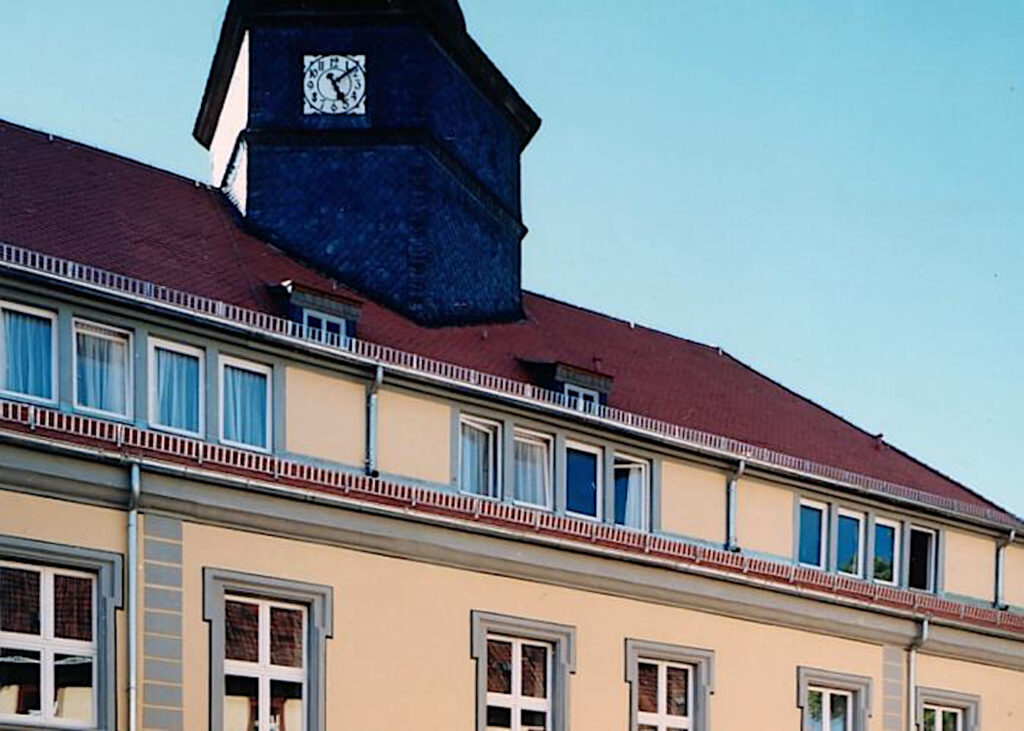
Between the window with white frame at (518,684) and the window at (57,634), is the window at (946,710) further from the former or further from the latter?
the window at (57,634)

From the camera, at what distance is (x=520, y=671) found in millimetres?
23484

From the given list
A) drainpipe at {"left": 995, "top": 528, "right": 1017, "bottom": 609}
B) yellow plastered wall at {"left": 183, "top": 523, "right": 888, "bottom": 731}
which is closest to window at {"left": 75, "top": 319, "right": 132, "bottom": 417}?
yellow plastered wall at {"left": 183, "top": 523, "right": 888, "bottom": 731}

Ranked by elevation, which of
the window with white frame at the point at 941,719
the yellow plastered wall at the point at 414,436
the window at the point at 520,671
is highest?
the yellow plastered wall at the point at 414,436

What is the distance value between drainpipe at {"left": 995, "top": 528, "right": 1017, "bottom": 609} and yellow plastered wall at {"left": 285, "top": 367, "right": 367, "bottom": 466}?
13689 mm

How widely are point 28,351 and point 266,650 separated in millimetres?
4568

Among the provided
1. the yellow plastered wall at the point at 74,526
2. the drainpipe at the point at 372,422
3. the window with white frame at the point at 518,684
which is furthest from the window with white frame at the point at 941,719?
the yellow plastered wall at the point at 74,526

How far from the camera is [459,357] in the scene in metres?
25.2

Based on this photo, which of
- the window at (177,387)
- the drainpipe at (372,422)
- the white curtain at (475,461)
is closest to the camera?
the window at (177,387)

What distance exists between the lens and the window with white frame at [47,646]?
18.7m

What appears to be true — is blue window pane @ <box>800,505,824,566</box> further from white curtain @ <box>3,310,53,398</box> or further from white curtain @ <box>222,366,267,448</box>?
white curtain @ <box>3,310,53,398</box>

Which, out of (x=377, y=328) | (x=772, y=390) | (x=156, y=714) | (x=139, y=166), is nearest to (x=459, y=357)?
(x=377, y=328)

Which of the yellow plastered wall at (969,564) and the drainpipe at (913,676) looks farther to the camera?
the yellow plastered wall at (969,564)

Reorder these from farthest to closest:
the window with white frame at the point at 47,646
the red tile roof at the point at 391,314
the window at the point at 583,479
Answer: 1. the window at the point at 583,479
2. the red tile roof at the point at 391,314
3. the window with white frame at the point at 47,646

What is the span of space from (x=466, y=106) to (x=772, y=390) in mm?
8403
